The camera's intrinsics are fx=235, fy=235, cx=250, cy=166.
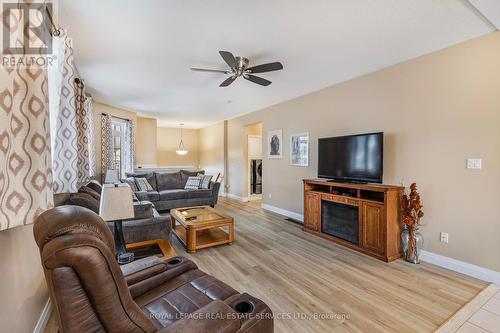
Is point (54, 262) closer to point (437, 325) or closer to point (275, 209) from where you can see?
point (437, 325)

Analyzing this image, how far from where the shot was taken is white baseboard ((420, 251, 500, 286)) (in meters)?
2.51

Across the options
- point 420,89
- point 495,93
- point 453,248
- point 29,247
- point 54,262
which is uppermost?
point 420,89

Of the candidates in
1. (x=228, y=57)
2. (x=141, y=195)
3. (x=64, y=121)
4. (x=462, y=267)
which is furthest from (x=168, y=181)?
(x=462, y=267)

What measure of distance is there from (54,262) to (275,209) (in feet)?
17.0

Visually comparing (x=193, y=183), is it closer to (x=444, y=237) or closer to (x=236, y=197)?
(x=236, y=197)

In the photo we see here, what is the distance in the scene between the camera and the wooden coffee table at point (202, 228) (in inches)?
133

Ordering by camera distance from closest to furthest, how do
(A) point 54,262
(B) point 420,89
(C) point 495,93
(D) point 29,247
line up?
(A) point 54,262, (D) point 29,247, (C) point 495,93, (B) point 420,89

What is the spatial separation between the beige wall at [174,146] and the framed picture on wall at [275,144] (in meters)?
5.14

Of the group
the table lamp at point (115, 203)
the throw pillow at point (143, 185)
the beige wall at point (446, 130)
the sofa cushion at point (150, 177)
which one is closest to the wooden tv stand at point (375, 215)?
the beige wall at point (446, 130)

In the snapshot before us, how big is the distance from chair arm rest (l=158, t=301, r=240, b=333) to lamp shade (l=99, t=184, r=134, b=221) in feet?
4.33

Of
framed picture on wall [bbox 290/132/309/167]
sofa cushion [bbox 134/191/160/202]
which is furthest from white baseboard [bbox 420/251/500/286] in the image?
sofa cushion [bbox 134/191/160/202]

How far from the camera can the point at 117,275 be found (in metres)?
0.87

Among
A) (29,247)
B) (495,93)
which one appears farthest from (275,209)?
(29,247)

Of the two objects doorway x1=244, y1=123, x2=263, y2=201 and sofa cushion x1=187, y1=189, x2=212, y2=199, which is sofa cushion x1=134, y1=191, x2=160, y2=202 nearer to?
sofa cushion x1=187, y1=189, x2=212, y2=199
